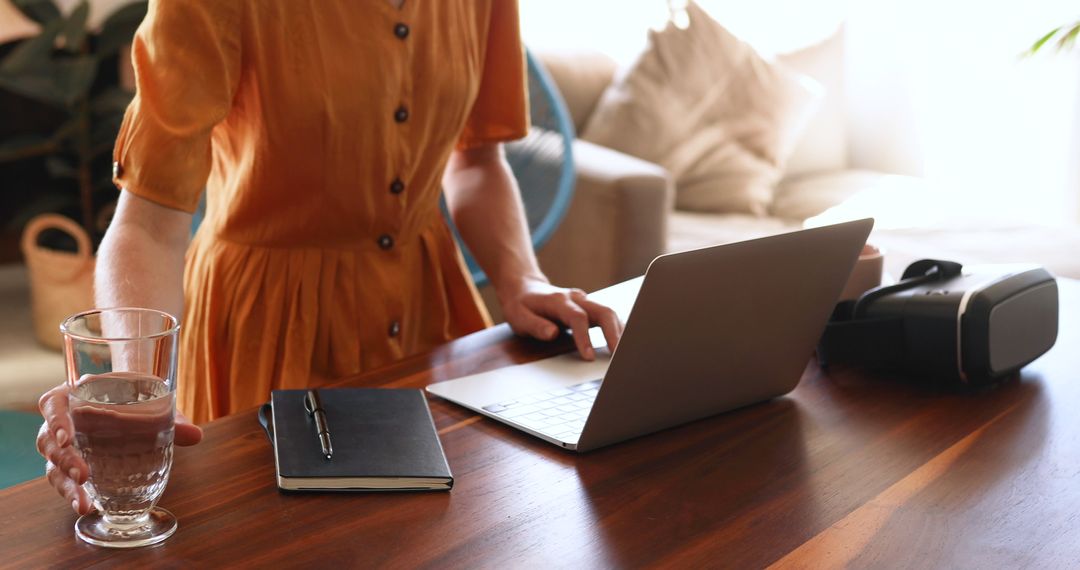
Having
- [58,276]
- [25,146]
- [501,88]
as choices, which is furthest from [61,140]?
[501,88]

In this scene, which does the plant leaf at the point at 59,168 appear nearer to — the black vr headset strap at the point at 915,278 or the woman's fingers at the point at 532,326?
the woman's fingers at the point at 532,326

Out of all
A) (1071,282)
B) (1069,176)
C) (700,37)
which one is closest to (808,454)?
(1071,282)

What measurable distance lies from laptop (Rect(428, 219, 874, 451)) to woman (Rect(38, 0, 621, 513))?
171 mm

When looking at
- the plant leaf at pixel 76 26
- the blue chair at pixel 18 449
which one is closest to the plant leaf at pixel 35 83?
the plant leaf at pixel 76 26

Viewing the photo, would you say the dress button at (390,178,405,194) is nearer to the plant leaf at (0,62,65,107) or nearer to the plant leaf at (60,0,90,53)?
the plant leaf at (0,62,65,107)

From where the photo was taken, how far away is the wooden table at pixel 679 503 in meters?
0.75

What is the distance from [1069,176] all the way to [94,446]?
3424 mm

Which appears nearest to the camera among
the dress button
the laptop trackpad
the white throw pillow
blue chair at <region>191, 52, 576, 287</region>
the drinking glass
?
the drinking glass

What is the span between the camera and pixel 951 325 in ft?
3.56

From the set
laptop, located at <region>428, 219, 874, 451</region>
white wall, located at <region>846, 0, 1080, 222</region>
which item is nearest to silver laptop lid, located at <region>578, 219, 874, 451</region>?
laptop, located at <region>428, 219, 874, 451</region>

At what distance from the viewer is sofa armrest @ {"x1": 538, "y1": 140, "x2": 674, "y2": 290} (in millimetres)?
2812

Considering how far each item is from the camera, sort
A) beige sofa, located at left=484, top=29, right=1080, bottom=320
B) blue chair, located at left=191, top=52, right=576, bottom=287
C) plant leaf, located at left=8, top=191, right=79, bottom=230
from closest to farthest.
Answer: blue chair, located at left=191, top=52, right=576, bottom=287
beige sofa, located at left=484, top=29, right=1080, bottom=320
plant leaf, located at left=8, top=191, right=79, bottom=230

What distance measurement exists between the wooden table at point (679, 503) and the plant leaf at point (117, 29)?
9.52ft

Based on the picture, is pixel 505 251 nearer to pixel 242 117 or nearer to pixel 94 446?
pixel 242 117
